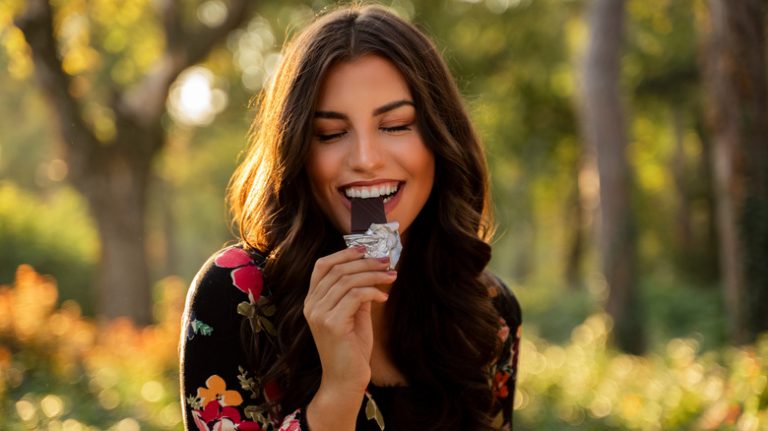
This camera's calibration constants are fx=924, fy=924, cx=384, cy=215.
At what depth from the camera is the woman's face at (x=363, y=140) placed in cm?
251

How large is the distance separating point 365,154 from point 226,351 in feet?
2.12

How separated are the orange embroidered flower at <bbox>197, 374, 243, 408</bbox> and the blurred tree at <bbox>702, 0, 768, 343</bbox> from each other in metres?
6.13

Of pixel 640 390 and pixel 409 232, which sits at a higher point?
pixel 409 232

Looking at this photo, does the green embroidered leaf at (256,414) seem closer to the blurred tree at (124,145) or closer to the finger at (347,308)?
→ the finger at (347,308)

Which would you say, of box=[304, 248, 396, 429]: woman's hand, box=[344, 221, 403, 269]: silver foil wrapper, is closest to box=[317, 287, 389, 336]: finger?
box=[304, 248, 396, 429]: woman's hand

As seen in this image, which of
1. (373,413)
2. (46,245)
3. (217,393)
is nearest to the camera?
(217,393)

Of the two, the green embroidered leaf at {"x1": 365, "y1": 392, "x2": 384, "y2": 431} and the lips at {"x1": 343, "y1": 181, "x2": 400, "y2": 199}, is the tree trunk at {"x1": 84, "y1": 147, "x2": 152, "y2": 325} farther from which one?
the lips at {"x1": 343, "y1": 181, "x2": 400, "y2": 199}

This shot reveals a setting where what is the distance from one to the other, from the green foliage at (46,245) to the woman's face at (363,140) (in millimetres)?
14748

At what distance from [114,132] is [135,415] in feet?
20.5

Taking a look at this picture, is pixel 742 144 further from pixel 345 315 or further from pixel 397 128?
pixel 345 315

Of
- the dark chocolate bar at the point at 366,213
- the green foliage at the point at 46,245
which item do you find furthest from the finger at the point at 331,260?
the green foliage at the point at 46,245

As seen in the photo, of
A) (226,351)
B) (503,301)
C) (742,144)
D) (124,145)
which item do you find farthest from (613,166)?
(226,351)

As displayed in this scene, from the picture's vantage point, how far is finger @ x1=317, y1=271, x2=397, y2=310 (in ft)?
7.33

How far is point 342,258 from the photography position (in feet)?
7.39
